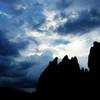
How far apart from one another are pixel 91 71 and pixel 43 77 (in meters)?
26.6

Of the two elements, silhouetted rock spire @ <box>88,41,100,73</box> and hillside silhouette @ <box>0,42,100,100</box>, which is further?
hillside silhouette @ <box>0,42,100,100</box>

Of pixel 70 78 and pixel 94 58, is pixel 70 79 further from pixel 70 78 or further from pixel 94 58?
pixel 94 58

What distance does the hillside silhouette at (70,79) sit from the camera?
10982cm

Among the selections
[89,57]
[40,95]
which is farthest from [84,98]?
[40,95]

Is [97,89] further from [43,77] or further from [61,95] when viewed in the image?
[43,77]

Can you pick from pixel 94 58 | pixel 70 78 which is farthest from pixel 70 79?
pixel 94 58

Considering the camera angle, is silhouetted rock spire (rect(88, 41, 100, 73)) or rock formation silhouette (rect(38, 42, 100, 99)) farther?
rock formation silhouette (rect(38, 42, 100, 99))

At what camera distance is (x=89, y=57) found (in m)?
112

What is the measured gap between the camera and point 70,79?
397 ft

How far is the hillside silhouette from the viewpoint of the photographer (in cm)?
10982

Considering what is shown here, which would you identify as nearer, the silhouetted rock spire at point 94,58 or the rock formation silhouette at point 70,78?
the silhouetted rock spire at point 94,58

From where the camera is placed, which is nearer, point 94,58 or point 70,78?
point 94,58

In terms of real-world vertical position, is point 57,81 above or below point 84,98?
above

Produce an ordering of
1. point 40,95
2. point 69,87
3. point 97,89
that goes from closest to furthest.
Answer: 1. point 97,89
2. point 69,87
3. point 40,95
